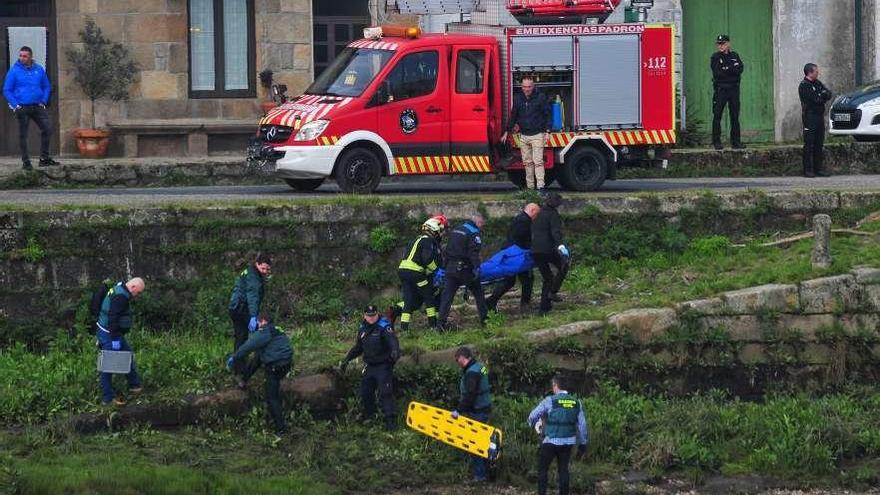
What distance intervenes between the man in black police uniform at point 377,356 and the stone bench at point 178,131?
35.9 ft

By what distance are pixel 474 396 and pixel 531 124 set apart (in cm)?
629

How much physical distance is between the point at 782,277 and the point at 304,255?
19.2 ft

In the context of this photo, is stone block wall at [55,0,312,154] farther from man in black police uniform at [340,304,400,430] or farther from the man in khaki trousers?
man in black police uniform at [340,304,400,430]

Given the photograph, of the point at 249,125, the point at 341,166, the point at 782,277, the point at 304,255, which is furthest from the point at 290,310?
the point at 249,125

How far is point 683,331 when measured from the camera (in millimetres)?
21000

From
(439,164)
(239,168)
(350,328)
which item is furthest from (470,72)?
(239,168)

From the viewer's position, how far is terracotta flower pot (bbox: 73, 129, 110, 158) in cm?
2956

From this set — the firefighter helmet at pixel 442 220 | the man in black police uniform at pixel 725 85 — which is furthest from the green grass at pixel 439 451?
the man in black police uniform at pixel 725 85

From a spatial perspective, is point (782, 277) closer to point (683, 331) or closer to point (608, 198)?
point (683, 331)

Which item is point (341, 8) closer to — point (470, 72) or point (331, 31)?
point (331, 31)

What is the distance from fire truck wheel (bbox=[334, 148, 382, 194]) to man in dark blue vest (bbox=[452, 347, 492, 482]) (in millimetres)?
5872

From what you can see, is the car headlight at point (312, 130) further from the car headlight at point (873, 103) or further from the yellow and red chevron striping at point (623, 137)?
the car headlight at point (873, 103)

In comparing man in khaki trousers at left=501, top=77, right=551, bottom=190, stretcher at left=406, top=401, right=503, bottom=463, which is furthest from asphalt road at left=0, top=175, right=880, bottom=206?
stretcher at left=406, top=401, right=503, bottom=463

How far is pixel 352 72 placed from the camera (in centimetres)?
2469
